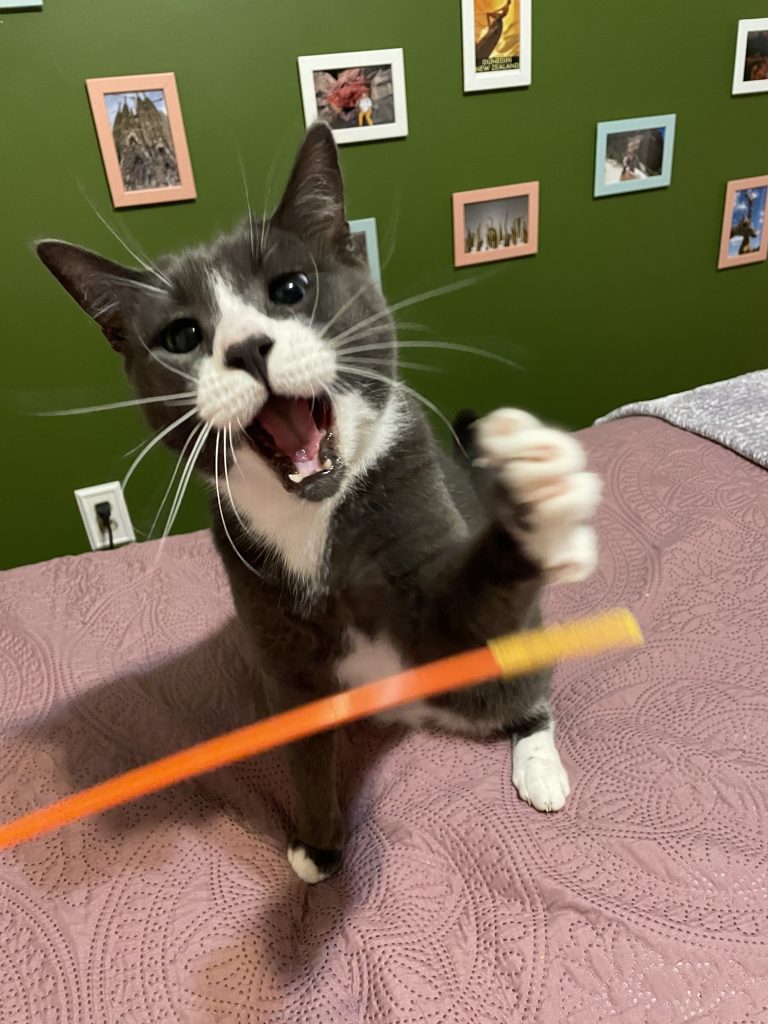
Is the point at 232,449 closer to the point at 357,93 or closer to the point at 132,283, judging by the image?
the point at 132,283

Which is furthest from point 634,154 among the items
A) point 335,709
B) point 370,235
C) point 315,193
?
point 335,709

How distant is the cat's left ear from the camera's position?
0.75 m

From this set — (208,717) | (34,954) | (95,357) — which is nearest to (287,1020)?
(34,954)

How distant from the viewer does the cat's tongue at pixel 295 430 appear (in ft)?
2.22

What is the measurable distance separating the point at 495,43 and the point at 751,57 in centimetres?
74

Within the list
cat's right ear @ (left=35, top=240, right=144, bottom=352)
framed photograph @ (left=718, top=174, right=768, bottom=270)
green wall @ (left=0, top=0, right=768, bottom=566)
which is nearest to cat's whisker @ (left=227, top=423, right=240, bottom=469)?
cat's right ear @ (left=35, top=240, right=144, bottom=352)

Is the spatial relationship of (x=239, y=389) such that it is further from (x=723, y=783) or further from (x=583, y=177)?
(x=583, y=177)

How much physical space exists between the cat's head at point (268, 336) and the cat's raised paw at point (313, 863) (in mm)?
392

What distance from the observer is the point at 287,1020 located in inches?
24.9

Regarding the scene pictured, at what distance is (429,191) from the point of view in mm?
1714

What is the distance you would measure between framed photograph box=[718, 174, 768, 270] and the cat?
1.65m

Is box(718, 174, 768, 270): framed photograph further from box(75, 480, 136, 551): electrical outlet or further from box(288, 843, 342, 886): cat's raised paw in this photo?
box(288, 843, 342, 886): cat's raised paw

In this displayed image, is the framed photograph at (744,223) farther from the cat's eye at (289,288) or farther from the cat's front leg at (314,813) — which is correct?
the cat's front leg at (314,813)

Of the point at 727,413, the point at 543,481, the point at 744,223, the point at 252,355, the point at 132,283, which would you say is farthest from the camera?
the point at 744,223
